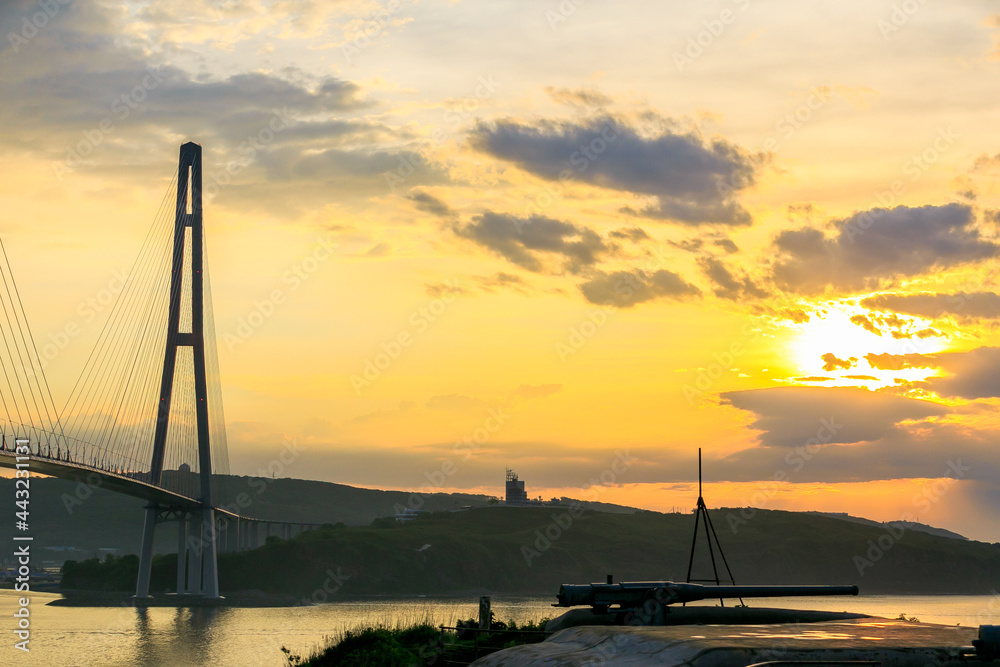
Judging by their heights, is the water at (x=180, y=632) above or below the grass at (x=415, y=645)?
below

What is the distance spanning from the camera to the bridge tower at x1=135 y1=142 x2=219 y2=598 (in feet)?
290

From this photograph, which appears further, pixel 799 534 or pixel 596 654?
pixel 799 534

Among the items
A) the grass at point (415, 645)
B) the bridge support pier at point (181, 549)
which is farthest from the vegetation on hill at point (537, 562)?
the grass at point (415, 645)

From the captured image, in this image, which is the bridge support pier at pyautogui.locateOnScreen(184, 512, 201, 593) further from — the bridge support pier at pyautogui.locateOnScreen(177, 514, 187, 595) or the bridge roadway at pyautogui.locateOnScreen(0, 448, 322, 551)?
the bridge roadway at pyautogui.locateOnScreen(0, 448, 322, 551)

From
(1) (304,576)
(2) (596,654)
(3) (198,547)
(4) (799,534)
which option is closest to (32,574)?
(1) (304,576)

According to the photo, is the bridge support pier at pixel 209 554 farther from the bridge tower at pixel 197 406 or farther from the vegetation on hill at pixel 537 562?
the vegetation on hill at pixel 537 562

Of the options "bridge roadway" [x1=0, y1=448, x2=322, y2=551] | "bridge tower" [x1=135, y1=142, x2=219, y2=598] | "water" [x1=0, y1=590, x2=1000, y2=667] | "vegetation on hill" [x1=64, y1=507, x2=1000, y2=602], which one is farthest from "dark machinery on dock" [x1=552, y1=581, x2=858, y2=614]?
"vegetation on hill" [x1=64, y1=507, x2=1000, y2=602]

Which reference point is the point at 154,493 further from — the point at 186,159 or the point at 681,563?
the point at 681,563

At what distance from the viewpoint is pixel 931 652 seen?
12375 millimetres

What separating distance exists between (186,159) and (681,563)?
12453cm

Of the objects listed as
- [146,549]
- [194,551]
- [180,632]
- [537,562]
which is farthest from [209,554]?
[537,562]

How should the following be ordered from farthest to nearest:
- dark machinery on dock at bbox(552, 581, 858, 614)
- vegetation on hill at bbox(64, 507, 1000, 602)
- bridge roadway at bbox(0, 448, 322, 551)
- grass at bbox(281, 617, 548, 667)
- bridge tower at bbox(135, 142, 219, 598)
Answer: vegetation on hill at bbox(64, 507, 1000, 602), bridge tower at bbox(135, 142, 219, 598), bridge roadway at bbox(0, 448, 322, 551), grass at bbox(281, 617, 548, 667), dark machinery on dock at bbox(552, 581, 858, 614)

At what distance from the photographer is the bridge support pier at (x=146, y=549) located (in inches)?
3848

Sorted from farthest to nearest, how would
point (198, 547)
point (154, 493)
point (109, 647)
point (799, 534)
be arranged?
point (799, 534), point (198, 547), point (154, 493), point (109, 647)
